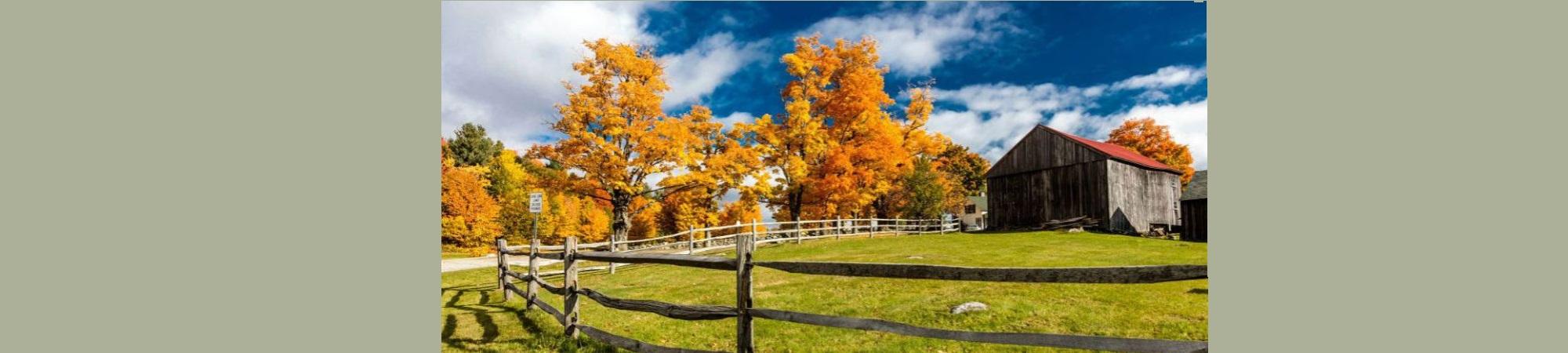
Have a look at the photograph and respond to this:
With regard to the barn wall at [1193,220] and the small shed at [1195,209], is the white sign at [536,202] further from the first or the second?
the barn wall at [1193,220]

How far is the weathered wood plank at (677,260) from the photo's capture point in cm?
338

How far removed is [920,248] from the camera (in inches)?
427

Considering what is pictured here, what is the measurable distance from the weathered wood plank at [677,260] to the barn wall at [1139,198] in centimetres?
443

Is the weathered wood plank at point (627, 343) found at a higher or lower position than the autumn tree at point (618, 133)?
lower

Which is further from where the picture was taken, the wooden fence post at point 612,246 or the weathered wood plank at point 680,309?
the wooden fence post at point 612,246

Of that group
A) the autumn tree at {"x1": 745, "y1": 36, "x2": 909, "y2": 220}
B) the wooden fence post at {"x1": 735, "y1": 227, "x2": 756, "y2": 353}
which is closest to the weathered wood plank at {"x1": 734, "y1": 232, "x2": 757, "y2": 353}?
the wooden fence post at {"x1": 735, "y1": 227, "x2": 756, "y2": 353}

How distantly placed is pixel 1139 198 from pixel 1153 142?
1701 millimetres

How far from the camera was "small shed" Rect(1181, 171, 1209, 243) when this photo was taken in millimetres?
5789

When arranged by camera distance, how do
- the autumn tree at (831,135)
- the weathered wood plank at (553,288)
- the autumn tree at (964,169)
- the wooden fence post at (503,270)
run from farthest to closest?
the autumn tree at (964,169)
the wooden fence post at (503,270)
the autumn tree at (831,135)
the weathered wood plank at (553,288)

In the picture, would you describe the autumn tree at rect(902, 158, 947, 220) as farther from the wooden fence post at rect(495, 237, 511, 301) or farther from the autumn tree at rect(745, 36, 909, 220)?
the wooden fence post at rect(495, 237, 511, 301)

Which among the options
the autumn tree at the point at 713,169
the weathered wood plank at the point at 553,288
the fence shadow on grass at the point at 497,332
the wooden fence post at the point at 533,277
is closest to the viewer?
the fence shadow on grass at the point at 497,332

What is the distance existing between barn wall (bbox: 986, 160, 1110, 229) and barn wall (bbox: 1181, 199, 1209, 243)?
2.38ft

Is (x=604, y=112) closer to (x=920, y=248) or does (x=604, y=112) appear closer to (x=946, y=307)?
(x=946, y=307)

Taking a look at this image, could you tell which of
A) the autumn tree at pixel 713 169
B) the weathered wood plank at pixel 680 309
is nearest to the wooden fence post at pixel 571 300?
the weathered wood plank at pixel 680 309
